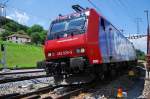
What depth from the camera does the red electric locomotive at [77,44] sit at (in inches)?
483

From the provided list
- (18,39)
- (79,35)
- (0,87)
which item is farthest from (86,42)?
(18,39)

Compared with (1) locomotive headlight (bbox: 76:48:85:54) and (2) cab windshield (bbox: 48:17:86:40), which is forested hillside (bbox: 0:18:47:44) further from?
(1) locomotive headlight (bbox: 76:48:85:54)

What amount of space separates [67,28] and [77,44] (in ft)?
4.29

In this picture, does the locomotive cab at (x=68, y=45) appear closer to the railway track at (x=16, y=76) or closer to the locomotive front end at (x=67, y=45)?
the locomotive front end at (x=67, y=45)

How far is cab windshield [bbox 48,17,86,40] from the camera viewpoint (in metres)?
12.9

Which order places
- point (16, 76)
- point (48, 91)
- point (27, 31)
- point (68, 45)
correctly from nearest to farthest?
point (48, 91) < point (68, 45) < point (16, 76) < point (27, 31)

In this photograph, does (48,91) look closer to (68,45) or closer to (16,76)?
(68,45)

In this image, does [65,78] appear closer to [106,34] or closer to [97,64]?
[97,64]

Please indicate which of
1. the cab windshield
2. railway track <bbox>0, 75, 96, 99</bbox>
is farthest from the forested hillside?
railway track <bbox>0, 75, 96, 99</bbox>

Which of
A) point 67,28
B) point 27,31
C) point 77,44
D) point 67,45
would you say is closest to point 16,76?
point 67,28

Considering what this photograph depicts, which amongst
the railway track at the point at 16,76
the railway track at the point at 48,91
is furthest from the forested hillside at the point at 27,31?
the railway track at the point at 48,91

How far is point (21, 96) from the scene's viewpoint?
10.2m

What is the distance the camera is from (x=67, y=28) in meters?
13.4

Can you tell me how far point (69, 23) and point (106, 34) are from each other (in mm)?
2068
